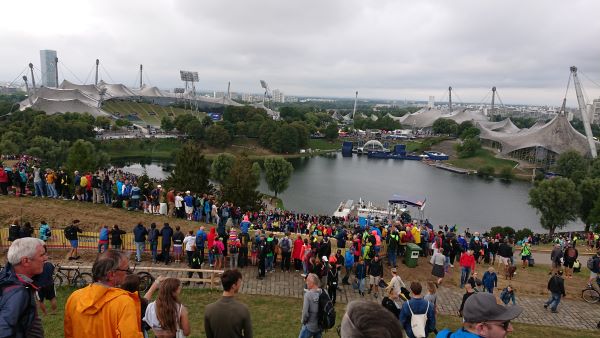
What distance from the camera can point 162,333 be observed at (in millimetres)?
3504

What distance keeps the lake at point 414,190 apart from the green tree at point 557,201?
583 centimetres

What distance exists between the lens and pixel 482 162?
7100cm

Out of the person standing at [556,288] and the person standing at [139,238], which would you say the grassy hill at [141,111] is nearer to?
the person standing at [139,238]

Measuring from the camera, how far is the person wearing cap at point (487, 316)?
2.42 m

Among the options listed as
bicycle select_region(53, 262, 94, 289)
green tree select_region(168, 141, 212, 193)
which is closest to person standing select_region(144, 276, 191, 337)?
bicycle select_region(53, 262, 94, 289)

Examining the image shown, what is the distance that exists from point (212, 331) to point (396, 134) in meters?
104

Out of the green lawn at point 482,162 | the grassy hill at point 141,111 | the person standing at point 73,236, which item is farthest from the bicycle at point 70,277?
the grassy hill at point 141,111

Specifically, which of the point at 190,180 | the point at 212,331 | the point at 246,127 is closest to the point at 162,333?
the point at 212,331

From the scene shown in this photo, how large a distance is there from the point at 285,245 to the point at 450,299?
465 centimetres

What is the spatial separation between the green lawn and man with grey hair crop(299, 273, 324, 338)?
6904 centimetres

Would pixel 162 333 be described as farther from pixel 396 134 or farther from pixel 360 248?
pixel 396 134

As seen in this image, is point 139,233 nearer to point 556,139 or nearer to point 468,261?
point 468,261

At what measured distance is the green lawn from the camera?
69.2 meters

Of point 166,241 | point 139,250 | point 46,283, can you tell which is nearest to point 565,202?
point 166,241
